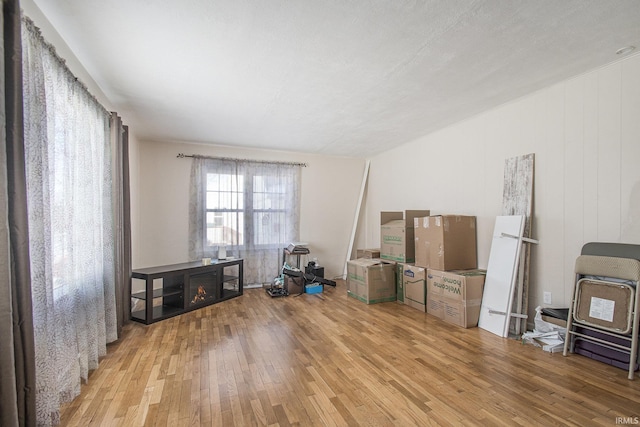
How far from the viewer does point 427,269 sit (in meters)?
3.52

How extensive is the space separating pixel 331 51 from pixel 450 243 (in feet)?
8.11

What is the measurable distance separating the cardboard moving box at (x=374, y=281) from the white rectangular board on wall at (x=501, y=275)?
4.17 ft

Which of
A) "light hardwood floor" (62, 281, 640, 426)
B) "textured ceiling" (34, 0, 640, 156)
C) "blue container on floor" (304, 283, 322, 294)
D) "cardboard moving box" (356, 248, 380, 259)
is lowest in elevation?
"blue container on floor" (304, 283, 322, 294)

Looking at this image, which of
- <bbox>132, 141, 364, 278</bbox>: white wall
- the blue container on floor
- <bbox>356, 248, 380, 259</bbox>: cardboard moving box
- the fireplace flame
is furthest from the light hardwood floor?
<bbox>356, 248, 380, 259</bbox>: cardboard moving box

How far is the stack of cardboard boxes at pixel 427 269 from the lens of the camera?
3.08 m

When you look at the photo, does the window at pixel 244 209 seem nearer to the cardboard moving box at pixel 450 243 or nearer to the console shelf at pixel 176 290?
the console shelf at pixel 176 290

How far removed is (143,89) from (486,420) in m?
→ 3.75

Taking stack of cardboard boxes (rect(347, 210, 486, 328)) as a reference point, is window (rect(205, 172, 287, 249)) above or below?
above

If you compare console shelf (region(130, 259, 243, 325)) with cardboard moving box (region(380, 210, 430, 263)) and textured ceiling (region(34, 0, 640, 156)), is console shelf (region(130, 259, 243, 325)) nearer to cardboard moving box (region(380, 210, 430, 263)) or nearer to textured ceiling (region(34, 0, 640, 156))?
textured ceiling (region(34, 0, 640, 156))

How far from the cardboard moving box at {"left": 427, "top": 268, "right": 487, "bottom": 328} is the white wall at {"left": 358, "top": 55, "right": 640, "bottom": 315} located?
1.36ft

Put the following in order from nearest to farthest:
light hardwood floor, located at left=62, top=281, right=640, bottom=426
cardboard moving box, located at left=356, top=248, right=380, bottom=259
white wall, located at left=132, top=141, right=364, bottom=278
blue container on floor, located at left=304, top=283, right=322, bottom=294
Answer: light hardwood floor, located at left=62, top=281, right=640, bottom=426 < white wall, located at left=132, top=141, right=364, bottom=278 < blue container on floor, located at left=304, top=283, right=322, bottom=294 < cardboard moving box, located at left=356, top=248, right=380, bottom=259

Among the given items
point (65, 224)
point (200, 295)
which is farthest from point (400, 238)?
Answer: point (65, 224)

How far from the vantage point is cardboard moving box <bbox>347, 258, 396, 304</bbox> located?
3.94 m

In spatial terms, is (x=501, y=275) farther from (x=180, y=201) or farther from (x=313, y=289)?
(x=180, y=201)
